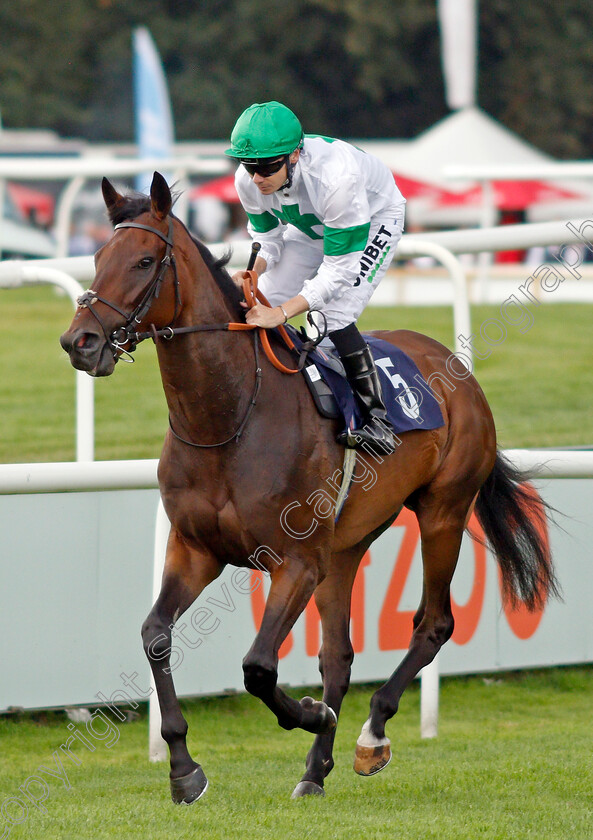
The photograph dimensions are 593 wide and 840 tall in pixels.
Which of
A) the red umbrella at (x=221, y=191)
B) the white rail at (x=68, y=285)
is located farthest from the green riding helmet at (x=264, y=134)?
the red umbrella at (x=221, y=191)

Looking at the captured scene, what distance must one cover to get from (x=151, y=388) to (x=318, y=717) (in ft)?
21.2

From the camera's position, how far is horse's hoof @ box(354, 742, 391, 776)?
4.18 metres

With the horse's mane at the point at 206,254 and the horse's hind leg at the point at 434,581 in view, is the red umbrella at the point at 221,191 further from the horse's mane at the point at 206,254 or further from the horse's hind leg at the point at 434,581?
the horse's mane at the point at 206,254

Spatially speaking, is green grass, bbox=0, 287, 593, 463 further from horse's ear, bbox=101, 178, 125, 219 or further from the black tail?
horse's ear, bbox=101, 178, 125, 219

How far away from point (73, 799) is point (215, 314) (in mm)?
1596

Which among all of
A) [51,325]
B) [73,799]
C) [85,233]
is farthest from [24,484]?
[85,233]

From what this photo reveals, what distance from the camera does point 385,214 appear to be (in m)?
4.23

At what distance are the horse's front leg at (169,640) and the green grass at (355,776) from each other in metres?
0.09

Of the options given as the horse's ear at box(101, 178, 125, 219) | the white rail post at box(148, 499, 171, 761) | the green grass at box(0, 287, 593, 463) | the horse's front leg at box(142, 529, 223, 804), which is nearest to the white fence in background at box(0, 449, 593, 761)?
the white rail post at box(148, 499, 171, 761)

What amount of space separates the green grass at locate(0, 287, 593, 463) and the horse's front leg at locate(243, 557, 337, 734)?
4.16 metres

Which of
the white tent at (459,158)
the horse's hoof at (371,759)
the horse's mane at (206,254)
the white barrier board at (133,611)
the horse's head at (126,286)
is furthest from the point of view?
the white tent at (459,158)

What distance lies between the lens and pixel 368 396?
4.03 m

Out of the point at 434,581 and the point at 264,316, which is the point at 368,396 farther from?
the point at 434,581

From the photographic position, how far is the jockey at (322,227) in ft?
12.2
